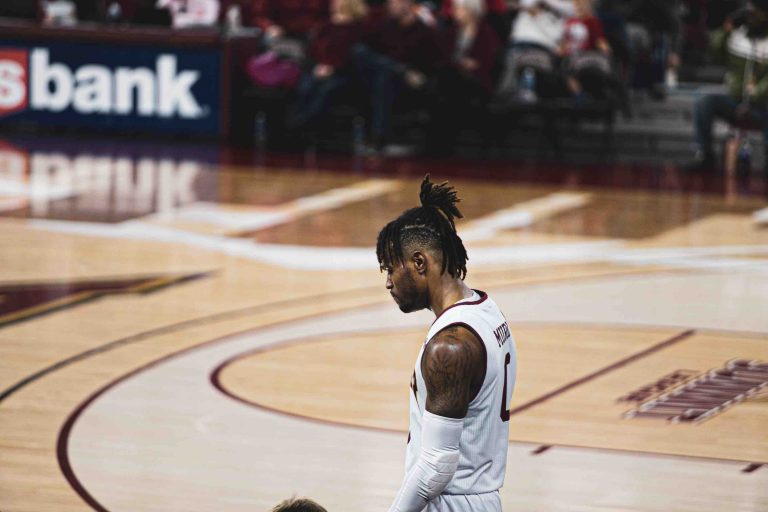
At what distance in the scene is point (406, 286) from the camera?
356cm

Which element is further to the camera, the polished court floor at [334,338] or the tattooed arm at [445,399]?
the polished court floor at [334,338]

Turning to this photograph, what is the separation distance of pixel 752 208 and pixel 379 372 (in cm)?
618

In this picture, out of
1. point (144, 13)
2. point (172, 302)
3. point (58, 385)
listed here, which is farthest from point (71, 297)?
point (144, 13)

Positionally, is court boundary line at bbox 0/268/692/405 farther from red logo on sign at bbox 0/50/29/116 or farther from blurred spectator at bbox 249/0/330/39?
red logo on sign at bbox 0/50/29/116

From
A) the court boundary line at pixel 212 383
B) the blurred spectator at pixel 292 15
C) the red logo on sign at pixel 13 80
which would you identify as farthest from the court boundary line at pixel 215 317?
the red logo on sign at pixel 13 80

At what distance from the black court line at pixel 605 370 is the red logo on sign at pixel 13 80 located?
9.96 m

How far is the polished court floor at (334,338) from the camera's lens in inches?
230

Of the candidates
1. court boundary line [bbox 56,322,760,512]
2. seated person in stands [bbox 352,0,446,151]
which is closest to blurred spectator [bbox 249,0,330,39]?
seated person in stands [bbox 352,0,446,151]

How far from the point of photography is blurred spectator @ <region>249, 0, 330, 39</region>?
1653cm

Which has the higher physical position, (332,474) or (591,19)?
(591,19)

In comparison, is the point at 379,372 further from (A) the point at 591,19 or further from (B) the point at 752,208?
(A) the point at 591,19

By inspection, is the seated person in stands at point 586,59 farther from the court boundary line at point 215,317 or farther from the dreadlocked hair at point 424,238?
the dreadlocked hair at point 424,238

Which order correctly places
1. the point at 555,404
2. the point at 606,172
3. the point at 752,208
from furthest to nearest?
the point at 606,172, the point at 752,208, the point at 555,404

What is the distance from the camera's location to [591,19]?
49.4ft
